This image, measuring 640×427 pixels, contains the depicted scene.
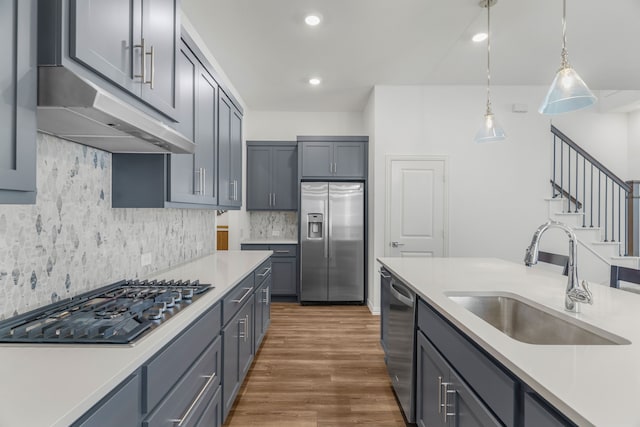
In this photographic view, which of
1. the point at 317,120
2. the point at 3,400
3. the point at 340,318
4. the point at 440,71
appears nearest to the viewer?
the point at 3,400

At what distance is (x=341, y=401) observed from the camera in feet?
7.75

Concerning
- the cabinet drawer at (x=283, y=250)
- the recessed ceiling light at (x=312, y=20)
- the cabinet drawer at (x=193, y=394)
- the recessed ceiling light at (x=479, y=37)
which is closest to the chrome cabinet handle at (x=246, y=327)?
the cabinet drawer at (x=193, y=394)

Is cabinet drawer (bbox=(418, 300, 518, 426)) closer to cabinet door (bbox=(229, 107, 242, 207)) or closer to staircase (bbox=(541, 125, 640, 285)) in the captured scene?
cabinet door (bbox=(229, 107, 242, 207))

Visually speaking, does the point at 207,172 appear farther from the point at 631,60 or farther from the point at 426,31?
the point at 631,60

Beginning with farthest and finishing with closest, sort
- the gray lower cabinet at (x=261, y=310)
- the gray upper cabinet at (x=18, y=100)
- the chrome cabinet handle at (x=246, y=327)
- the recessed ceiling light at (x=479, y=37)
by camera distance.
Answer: the recessed ceiling light at (x=479, y=37) < the gray lower cabinet at (x=261, y=310) < the chrome cabinet handle at (x=246, y=327) < the gray upper cabinet at (x=18, y=100)

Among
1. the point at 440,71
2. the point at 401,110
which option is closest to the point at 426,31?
the point at 440,71

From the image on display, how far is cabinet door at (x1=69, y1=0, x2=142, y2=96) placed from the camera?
1.03 m

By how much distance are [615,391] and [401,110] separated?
13.1 ft

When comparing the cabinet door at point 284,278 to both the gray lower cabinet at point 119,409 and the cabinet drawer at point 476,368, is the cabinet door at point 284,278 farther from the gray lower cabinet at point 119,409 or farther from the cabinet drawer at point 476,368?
the gray lower cabinet at point 119,409

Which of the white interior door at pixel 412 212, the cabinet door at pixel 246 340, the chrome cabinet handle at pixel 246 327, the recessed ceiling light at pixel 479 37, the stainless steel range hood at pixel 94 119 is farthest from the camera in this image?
the white interior door at pixel 412 212

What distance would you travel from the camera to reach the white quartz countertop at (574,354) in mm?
→ 690

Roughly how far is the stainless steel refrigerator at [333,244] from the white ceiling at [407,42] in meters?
1.39

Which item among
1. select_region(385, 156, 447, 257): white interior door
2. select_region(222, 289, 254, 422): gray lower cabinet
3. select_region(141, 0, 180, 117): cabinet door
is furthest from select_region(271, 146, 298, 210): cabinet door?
select_region(141, 0, 180, 117): cabinet door

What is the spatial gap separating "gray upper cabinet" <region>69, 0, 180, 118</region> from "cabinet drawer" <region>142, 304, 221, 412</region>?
1.00 metres
